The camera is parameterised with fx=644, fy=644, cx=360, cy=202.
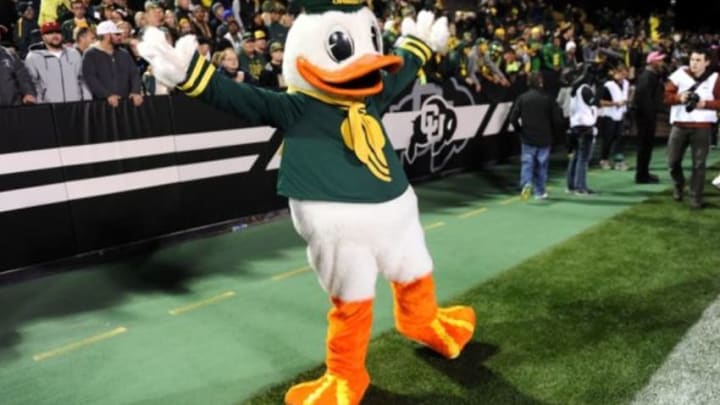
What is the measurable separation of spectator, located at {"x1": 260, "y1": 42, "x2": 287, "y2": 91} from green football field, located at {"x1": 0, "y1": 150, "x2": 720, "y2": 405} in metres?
2.11

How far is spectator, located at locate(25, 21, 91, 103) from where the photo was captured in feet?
23.1

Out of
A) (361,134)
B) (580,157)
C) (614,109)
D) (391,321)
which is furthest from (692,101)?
(361,134)

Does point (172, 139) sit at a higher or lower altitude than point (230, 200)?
higher

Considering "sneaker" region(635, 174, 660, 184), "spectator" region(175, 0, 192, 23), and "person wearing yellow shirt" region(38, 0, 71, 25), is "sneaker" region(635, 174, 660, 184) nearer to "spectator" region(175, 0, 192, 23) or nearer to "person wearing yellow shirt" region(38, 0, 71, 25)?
"spectator" region(175, 0, 192, 23)

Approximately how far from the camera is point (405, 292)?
12.4 ft

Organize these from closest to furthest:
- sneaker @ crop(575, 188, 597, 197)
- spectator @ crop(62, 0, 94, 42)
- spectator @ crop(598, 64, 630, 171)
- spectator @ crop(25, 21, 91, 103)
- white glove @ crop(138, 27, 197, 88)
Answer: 1. white glove @ crop(138, 27, 197, 88)
2. spectator @ crop(25, 21, 91, 103)
3. spectator @ crop(62, 0, 94, 42)
4. sneaker @ crop(575, 188, 597, 197)
5. spectator @ crop(598, 64, 630, 171)

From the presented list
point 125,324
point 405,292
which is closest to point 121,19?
point 125,324

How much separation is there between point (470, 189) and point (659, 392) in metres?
6.43

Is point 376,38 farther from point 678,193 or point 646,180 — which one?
point 646,180

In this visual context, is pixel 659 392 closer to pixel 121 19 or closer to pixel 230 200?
pixel 230 200

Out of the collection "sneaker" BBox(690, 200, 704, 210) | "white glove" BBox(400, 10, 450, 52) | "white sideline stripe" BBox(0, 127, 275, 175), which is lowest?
"sneaker" BBox(690, 200, 704, 210)

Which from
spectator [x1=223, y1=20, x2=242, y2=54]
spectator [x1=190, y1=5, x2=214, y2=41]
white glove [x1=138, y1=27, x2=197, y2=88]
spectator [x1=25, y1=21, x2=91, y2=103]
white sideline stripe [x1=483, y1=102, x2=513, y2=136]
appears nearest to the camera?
white glove [x1=138, y1=27, x2=197, y2=88]

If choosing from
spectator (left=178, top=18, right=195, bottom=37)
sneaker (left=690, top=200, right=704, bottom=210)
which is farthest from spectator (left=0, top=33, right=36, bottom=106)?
sneaker (left=690, top=200, right=704, bottom=210)

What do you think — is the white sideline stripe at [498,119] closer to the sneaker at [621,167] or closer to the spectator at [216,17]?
the sneaker at [621,167]
